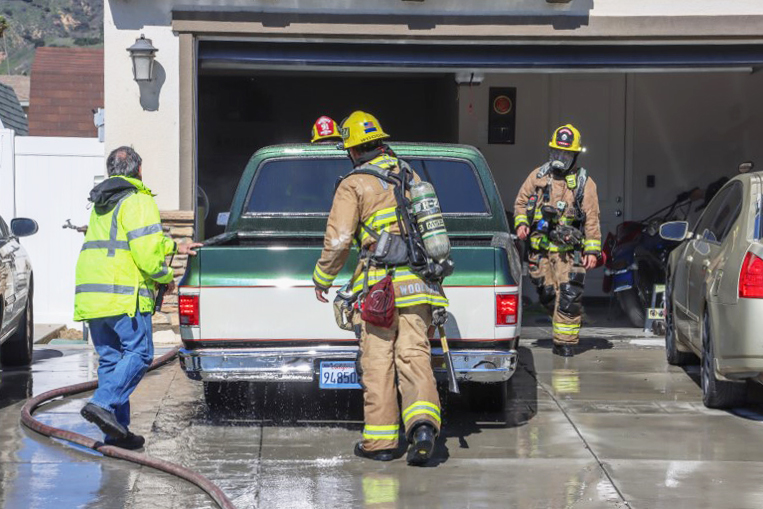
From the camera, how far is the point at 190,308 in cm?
717

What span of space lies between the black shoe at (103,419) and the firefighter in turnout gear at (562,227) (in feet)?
14.9

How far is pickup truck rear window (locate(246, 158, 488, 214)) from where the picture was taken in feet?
28.9

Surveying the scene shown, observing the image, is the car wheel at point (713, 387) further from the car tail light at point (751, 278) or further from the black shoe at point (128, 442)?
the black shoe at point (128, 442)

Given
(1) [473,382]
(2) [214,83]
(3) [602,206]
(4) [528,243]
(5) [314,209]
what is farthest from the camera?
(2) [214,83]

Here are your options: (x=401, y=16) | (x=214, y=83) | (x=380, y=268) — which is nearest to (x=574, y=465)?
(x=380, y=268)

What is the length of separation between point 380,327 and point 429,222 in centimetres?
64

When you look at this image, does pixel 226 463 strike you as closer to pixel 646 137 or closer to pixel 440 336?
pixel 440 336

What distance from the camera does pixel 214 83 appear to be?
19.1m

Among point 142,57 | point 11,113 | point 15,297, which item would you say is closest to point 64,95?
point 11,113

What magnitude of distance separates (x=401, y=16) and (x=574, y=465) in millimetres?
6384

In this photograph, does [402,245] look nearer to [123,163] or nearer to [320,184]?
[123,163]

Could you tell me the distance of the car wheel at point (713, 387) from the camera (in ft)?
26.2

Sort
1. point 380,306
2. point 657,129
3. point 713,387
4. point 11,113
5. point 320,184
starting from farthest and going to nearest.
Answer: point 11,113
point 657,129
point 320,184
point 713,387
point 380,306

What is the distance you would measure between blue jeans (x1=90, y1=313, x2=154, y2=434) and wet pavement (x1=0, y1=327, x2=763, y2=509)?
14.0 inches
